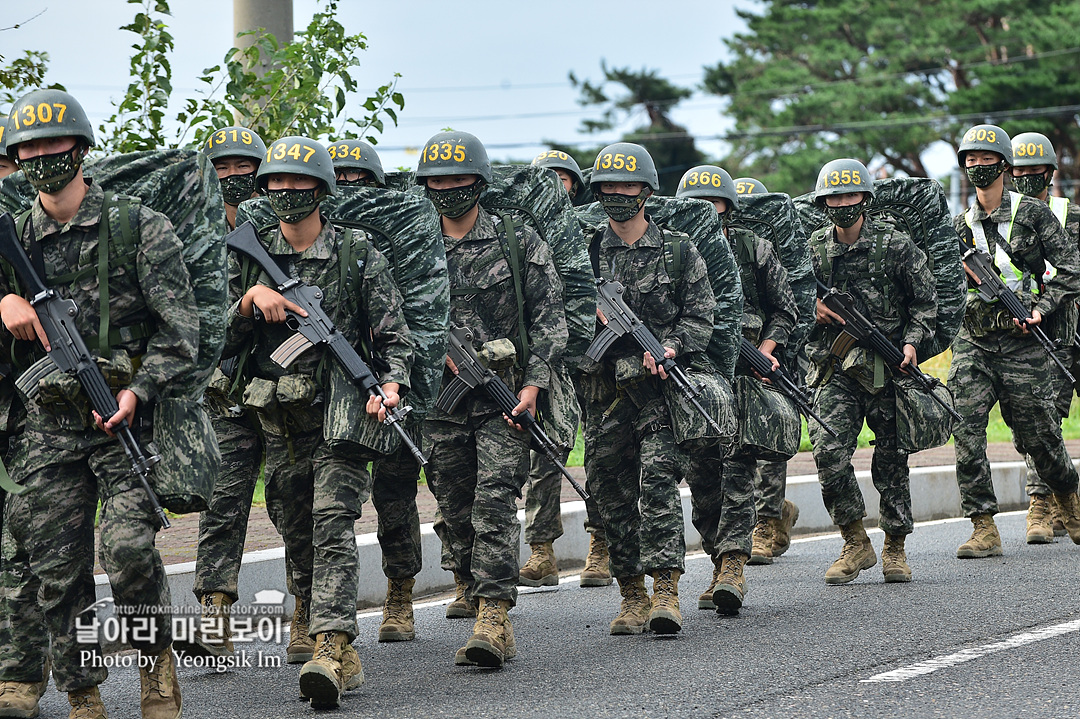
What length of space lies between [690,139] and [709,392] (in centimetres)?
3460

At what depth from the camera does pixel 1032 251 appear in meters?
10.1

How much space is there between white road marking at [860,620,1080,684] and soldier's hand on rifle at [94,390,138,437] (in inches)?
121

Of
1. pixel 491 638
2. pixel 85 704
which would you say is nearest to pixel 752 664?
pixel 491 638

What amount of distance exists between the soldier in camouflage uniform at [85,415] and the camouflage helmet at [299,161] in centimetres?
80

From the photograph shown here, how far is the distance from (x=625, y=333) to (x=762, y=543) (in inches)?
114

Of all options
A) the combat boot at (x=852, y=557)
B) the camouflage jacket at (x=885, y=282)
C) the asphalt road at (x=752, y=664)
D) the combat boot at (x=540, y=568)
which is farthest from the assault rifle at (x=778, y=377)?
the combat boot at (x=540, y=568)

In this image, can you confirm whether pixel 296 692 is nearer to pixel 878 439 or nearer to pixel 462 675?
pixel 462 675

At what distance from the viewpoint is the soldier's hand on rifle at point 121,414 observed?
17.1 feet

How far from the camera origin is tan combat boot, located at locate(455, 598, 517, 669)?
643 centimetres

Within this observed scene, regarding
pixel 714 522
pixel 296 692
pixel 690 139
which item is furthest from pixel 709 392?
pixel 690 139

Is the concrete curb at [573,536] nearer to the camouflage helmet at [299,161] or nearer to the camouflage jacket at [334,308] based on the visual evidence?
the camouflage jacket at [334,308]

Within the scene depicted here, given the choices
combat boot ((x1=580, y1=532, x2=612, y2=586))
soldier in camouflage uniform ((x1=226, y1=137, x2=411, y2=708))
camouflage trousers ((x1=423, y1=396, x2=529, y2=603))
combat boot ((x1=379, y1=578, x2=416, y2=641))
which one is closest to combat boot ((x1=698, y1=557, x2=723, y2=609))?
combat boot ((x1=580, y1=532, x2=612, y2=586))

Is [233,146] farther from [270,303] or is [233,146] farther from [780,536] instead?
[780,536]

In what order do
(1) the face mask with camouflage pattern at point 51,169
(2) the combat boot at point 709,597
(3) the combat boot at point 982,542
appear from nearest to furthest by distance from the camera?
1. (1) the face mask with camouflage pattern at point 51,169
2. (2) the combat boot at point 709,597
3. (3) the combat boot at point 982,542
